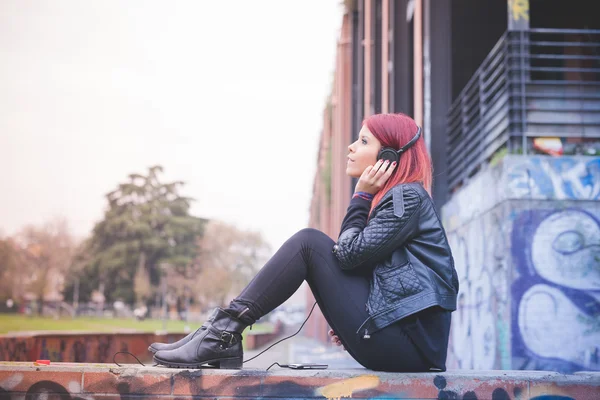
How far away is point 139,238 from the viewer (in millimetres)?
79438

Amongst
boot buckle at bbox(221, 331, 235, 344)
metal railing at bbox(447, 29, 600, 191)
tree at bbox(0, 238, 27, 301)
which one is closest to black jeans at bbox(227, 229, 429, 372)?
boot buckle at bbox(221, 331, 235, 344)

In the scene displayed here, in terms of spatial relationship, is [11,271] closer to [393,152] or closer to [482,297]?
[482,297]

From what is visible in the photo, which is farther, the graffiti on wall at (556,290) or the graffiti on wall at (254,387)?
the graffiti on wall at (556,290)

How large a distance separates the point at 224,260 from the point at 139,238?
10348 mm

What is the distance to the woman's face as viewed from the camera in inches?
133

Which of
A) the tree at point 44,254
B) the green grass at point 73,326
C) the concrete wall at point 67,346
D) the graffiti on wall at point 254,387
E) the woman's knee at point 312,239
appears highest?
the tree at point 44,254

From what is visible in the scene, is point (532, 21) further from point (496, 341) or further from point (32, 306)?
point (32, 306)

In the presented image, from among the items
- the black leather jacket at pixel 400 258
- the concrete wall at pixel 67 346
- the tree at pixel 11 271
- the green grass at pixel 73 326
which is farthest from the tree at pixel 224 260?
the black leather jacket at pixel 400 258

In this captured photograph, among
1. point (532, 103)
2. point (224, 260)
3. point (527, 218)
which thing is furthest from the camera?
point (224, 260)

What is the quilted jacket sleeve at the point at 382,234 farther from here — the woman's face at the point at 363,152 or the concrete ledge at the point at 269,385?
the concrete ledge at the point at 269,385

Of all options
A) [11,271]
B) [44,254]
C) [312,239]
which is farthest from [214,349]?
[44,254]

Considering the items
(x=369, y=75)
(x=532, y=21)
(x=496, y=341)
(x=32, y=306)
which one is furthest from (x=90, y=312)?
(x=496, y=341)

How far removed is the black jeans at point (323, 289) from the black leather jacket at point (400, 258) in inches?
2.1

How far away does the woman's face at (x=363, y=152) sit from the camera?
337cm
